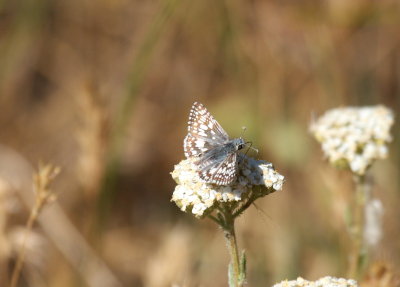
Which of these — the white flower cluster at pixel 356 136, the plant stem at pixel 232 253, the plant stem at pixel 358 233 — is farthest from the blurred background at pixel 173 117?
the plant stem at pixel 232 253

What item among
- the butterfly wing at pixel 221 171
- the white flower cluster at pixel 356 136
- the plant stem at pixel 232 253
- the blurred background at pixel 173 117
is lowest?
the plant stem at pixel 232 253

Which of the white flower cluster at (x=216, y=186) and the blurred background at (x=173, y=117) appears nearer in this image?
the white flower cluster at (x=216, y=186)

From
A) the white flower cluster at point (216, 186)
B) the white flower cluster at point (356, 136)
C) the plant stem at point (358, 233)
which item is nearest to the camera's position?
the white flower cluster at point (216, 186)

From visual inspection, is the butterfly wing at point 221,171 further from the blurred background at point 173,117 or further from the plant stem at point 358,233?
the plant stem at point 358,233

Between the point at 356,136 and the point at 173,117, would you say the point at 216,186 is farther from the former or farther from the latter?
the point at 173,117

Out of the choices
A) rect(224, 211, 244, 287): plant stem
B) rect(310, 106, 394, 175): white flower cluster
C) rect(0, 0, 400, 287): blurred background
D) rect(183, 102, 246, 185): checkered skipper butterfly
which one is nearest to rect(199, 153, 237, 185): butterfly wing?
rect(183, 102, 246, 185): checkered skipper butterfly
